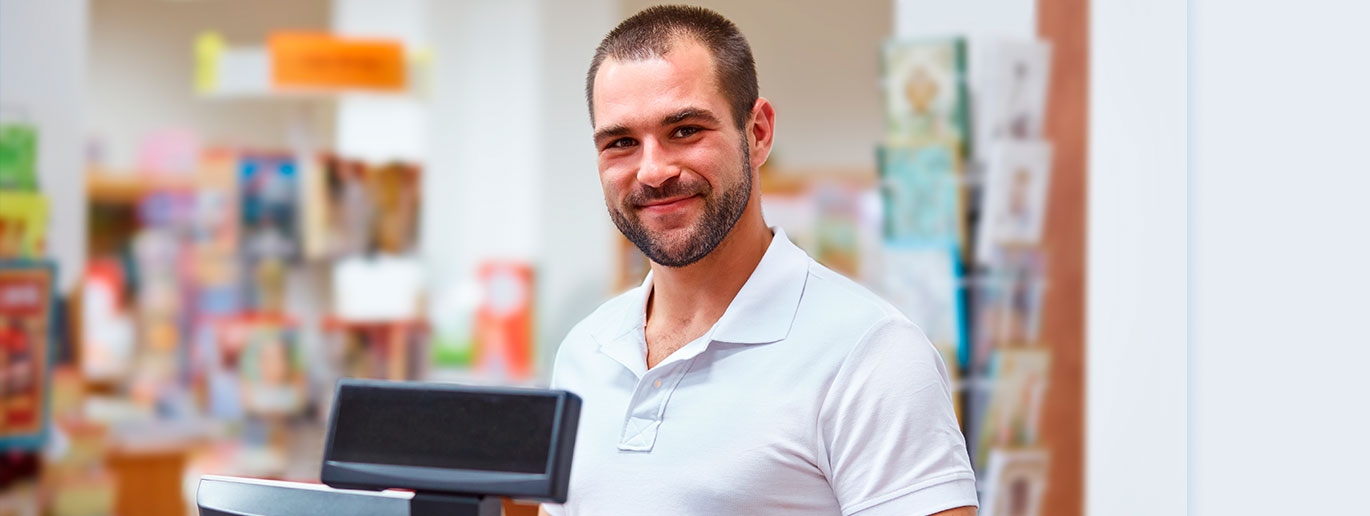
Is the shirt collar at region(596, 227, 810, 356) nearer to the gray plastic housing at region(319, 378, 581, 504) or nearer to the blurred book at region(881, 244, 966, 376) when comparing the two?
the gray plastic housing at region(319, 378, 581, 504)

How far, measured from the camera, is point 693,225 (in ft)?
4.08

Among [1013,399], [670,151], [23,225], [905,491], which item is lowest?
[1013,399]

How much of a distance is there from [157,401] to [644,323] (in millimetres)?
3369

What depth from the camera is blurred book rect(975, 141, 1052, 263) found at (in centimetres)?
273

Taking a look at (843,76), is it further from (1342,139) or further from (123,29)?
(1342,139)

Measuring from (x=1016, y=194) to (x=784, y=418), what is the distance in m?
1.71

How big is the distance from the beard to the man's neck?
4 cm

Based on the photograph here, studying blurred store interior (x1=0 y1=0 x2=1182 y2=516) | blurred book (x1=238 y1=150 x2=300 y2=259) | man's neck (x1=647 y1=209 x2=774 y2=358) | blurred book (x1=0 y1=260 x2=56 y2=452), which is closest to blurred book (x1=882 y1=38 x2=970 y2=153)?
blurred store interior (x1=0 y1=0 x2=1182 y2=516)

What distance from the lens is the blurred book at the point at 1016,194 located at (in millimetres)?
2730

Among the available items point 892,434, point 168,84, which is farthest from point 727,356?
Result: point 168,84

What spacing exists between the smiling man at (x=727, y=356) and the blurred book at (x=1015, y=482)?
1.54 metres

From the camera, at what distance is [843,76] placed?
575 cm

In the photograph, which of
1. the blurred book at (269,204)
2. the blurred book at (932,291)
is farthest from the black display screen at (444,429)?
the blurred book at (269,204)

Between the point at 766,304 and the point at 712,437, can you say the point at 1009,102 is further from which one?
the point at 712,437
